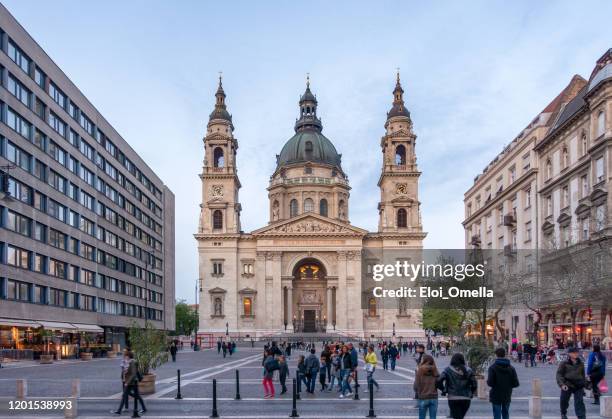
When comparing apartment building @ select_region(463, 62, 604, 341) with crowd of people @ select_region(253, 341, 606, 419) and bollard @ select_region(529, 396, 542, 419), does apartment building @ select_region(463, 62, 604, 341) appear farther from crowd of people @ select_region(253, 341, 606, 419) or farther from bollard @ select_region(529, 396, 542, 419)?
bollard @ select_region(529, 396, 542, 419)

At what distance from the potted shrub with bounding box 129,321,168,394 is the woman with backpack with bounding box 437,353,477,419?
1235 cm

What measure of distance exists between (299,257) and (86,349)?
43756 mm

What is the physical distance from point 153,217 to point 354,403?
79719mm

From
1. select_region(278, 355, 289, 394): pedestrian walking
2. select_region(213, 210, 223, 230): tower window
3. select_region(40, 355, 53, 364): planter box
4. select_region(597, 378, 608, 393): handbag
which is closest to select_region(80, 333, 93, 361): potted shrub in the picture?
select_region(40, 355, 53, 364): planter box

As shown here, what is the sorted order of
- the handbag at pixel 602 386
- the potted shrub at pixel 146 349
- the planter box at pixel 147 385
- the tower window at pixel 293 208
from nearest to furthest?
1. the handbag at pixel 602 386
2. the potted shrub at pixel 146 349
3. the planter box at pixel 147 385
4. the tower window at pixel 293 208

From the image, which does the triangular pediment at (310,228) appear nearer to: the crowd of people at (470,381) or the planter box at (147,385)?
the planter box at (147,385)

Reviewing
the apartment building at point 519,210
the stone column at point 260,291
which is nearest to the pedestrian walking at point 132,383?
the apartment building at point 519,210

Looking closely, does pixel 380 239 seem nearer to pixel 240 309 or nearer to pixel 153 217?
pixel 240 309

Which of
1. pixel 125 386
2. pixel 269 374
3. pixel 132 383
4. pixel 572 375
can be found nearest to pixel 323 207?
pixel 269 374

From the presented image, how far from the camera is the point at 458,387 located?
1283 cm

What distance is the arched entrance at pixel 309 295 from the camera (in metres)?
104

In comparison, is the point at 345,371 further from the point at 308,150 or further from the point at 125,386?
the point at 308,150

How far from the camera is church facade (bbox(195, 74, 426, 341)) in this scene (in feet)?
323

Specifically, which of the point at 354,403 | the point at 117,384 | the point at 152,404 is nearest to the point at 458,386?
the point at 354,403
